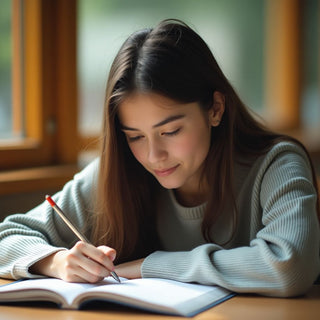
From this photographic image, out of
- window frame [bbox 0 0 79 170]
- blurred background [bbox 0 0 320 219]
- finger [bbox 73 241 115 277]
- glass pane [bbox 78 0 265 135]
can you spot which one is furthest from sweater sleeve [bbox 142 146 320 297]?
window frame [bbox 0 0 79 170]

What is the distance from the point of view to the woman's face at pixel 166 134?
1.51 meters

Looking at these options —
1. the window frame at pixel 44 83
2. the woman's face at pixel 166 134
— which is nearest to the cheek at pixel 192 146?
the woman's face at pixel 166 134

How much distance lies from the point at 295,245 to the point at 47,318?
0.53m

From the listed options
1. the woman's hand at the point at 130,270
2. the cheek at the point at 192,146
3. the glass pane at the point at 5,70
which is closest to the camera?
the woman's hand at the point at 130,270

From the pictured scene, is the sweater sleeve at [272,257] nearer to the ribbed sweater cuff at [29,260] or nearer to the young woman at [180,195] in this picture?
the young woman at [180,195]

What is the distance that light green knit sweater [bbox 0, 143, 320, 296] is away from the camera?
51.8 inches

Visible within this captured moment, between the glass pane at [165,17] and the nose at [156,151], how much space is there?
0.66 meters

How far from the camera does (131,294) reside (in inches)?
46.8

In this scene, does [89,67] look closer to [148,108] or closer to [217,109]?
[217,109]

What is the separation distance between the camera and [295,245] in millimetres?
1331

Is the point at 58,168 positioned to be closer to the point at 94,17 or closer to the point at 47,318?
the point at 94,17

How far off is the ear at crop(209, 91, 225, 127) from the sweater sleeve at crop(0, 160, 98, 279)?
1.22ft

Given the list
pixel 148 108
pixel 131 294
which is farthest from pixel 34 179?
pixel 131 294

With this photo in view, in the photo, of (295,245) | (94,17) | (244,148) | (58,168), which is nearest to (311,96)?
(94,17)
